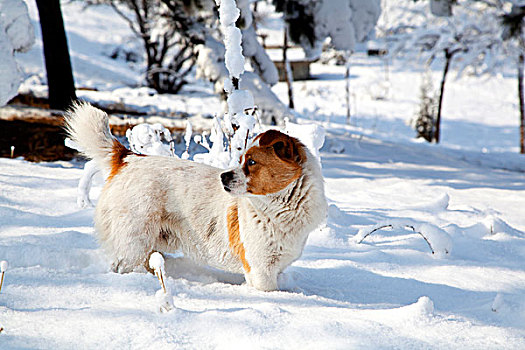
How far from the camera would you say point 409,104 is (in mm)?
22484

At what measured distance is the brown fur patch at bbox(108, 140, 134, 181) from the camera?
2.64 metres

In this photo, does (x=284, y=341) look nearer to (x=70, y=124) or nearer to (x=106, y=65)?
(x=70, y=124)

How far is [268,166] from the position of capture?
2.26 meters

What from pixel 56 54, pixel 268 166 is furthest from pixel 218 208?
pixel 56 54

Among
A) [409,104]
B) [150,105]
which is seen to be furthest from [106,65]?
[409,104]

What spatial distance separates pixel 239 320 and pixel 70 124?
1752 mm

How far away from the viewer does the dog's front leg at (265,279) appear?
2338mm

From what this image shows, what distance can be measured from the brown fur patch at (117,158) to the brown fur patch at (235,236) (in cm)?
76

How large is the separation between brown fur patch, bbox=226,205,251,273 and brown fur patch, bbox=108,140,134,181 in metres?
0.76

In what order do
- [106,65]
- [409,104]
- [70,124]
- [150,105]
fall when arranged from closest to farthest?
[70,124] < [150,105] < [409,104] < [106,65]

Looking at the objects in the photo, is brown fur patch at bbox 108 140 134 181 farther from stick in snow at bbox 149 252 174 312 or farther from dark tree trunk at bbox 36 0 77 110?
dark tree trunk at bbox 36 0 77 110

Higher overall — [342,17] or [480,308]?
[342,17]

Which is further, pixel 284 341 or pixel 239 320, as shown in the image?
pixel 239 320

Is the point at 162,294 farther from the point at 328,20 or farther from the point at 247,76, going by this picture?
the point at 328,20
